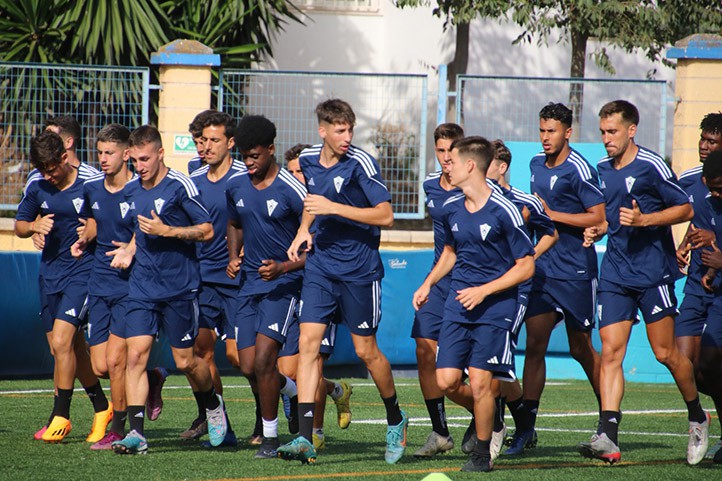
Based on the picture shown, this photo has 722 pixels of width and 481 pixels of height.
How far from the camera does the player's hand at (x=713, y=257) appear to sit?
8250mm

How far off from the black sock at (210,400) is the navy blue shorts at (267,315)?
47cm

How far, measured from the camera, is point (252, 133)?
27.2 feet

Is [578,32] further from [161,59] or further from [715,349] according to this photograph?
[715,349]

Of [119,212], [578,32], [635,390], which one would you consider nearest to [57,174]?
[119,212]

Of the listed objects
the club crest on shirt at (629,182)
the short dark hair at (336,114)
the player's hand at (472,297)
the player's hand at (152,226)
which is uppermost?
the short dark hair at (336,114)

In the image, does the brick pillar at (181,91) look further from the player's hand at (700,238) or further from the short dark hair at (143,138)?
the player's hand at (700,238)

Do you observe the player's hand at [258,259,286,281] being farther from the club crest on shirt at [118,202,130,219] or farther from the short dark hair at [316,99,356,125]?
the club crest on shirt at [118,202,130,219]

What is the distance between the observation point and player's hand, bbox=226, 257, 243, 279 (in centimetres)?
855

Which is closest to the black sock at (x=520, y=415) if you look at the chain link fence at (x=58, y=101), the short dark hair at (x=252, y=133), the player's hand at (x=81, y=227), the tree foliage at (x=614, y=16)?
the short dark hair at (x=252, y=133)

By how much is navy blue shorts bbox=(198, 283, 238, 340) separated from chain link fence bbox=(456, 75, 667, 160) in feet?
24.0

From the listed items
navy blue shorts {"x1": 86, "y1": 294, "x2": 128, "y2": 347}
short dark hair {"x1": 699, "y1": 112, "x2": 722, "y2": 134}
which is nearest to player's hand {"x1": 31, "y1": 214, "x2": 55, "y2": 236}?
navy blue shorts {"x1": 86, "y1": 294, "x2": 128, "y2": 347}

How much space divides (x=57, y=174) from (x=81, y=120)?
630 cm

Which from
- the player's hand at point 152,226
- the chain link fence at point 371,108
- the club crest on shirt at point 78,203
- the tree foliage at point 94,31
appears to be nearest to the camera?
the player's hand at point 152,226

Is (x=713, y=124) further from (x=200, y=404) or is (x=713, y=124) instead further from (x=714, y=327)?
A: (x=200, y=404)
